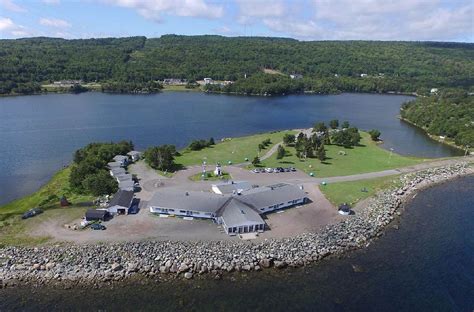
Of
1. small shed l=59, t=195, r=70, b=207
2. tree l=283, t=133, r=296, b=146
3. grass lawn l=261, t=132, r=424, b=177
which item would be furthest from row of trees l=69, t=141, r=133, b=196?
tree l=283, t=133, r=296, b=146

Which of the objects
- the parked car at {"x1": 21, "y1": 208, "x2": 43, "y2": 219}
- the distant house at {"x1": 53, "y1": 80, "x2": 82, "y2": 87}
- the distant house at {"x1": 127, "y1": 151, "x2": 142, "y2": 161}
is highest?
the distant house at {"x1": 53, "y1": 80, "x2": 82, "y2": 87}

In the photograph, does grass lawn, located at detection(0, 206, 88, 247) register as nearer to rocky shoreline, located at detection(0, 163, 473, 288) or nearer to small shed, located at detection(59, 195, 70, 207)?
small shed, located at detection(59, 195, 70, 207)

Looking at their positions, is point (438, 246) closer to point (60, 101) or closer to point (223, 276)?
point (223, 276)

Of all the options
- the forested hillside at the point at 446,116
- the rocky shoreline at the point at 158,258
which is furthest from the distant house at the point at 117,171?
the forested hillside at the point at 446,116

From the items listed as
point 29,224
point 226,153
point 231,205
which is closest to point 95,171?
point 29,224

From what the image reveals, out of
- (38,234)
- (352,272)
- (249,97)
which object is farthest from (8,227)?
(249,97)

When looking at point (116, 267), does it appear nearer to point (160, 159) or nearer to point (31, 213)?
point (31, 213)
